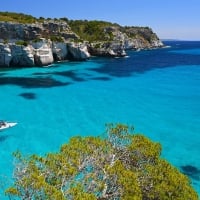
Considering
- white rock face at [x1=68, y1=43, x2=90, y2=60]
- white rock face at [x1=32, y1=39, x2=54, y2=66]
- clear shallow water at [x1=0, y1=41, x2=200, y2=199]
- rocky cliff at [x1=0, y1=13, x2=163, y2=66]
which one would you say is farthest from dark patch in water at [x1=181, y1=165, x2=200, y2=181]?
white rock face at [x1=68, y1=43, x2=90, y2=60]

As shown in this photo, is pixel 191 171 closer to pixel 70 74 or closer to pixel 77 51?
pixel 70 74

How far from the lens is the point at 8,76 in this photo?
5709 centimetres

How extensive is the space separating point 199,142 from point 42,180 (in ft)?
61.8

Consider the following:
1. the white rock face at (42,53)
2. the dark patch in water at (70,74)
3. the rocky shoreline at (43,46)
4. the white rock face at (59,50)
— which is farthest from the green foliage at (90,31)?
the dark patch in water at (70,74)

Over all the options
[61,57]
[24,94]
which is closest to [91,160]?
[24,94]

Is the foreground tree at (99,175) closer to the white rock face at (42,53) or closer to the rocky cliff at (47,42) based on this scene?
the rocky cliff at (47,42)

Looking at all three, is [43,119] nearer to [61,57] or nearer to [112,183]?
[112,183]

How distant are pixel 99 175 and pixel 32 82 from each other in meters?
40.5

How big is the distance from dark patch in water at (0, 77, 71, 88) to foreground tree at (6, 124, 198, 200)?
36.3m

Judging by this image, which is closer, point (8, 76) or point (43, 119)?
point (43, 119)

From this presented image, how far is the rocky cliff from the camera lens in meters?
69.4

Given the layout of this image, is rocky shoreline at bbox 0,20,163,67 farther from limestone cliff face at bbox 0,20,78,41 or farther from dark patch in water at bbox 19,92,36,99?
dark patch in water at bbox 19,92,36,99

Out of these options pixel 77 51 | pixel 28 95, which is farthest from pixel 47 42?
pixel 28 95

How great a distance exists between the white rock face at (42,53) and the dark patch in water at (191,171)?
178 ft
